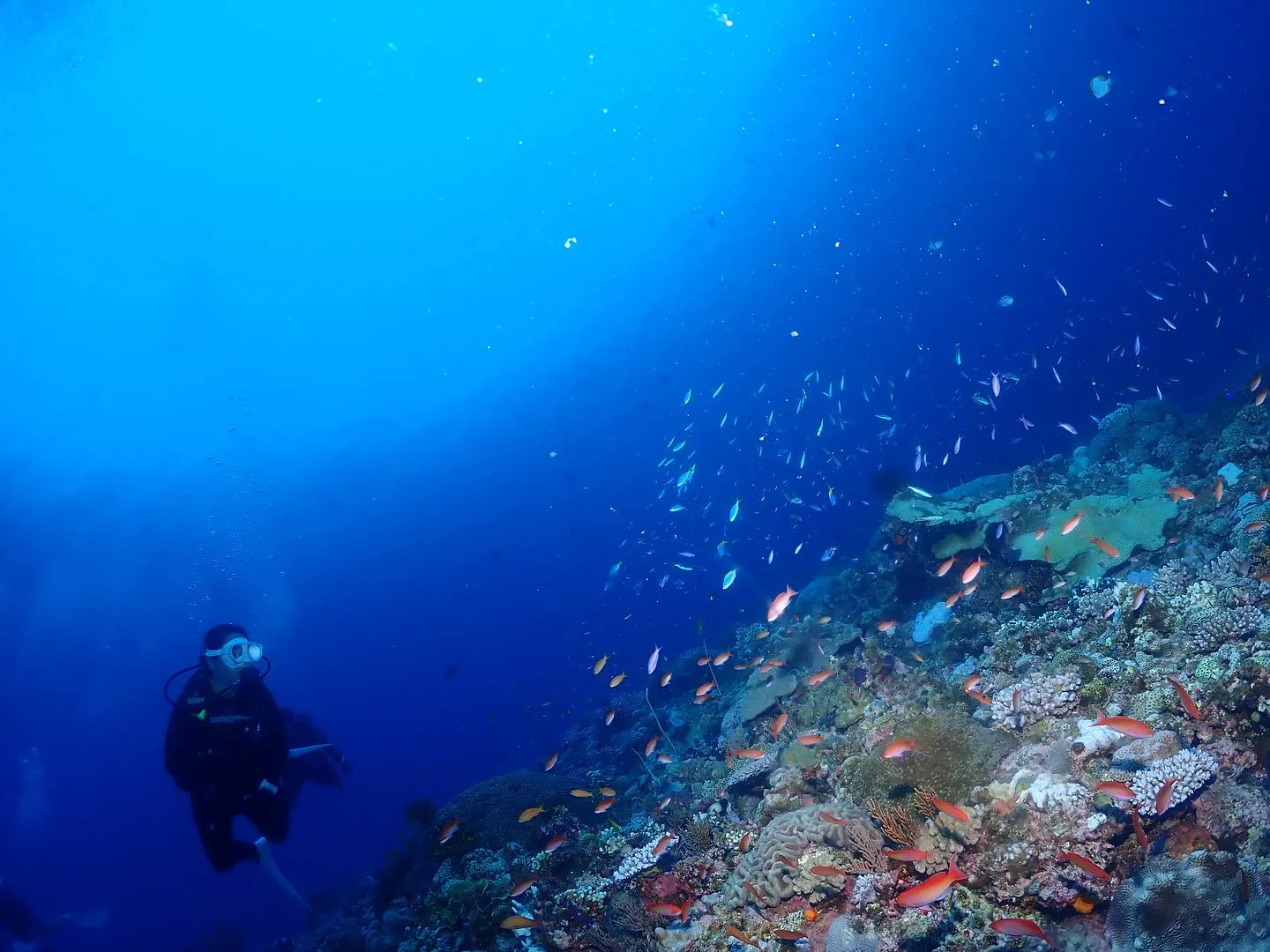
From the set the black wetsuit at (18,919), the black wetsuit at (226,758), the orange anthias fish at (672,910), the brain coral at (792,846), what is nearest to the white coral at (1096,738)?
the brain coral at (792,846)

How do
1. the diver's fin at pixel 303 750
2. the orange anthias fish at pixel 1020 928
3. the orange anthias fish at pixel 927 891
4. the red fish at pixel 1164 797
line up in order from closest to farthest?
the orange anthias fish at pixel 927 891
the orange anthias fish at pixel 1020 928
the red fish at pixel 1164 797
the diver's fin at pixel 303 750

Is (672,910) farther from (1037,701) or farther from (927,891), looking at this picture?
(1037,701)

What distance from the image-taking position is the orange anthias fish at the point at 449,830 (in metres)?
9.10

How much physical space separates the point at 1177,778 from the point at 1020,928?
Answer: 1.76 metres

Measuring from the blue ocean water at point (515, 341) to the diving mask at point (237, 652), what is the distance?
50.6 feet

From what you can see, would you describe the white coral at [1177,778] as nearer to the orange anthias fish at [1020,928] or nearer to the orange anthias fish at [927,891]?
the orange anthias fish at [1020,928]

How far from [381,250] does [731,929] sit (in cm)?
7350

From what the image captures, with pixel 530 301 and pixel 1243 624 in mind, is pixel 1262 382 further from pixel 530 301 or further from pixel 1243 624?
pixel 530 301

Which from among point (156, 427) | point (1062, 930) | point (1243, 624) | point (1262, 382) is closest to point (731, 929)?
point (1062, 930)

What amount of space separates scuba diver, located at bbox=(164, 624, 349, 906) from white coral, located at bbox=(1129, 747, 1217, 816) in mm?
9718

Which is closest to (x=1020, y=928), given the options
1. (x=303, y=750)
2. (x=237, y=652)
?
(x=237, y=652)

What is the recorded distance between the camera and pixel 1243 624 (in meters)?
5.92

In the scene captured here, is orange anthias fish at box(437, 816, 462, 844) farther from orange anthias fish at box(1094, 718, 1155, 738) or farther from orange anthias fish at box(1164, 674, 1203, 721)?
orange anthias fish at box(1164, 674, 1203, 721)

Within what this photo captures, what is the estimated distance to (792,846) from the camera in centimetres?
582
